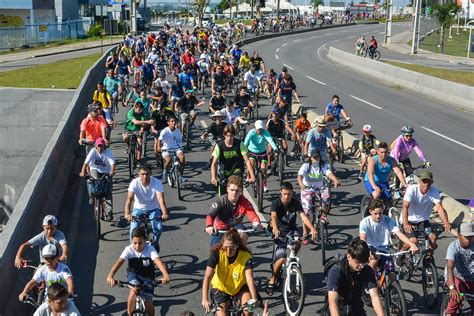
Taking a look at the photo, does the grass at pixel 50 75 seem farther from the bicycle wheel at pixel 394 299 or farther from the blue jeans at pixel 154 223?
the bicycle wheel at pixel 394 299

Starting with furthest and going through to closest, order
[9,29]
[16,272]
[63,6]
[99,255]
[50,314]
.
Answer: [63,6] → [9,29] → [99,255] → [16,272] → [50,314]


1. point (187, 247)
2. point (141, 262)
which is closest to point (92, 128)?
point (187, 247)

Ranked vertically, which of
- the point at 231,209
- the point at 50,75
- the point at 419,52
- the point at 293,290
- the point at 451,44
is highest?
the point at 231,209

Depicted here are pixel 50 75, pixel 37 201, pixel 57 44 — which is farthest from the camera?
pixel 57 44

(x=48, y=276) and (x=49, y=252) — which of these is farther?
(x=48, y=276)

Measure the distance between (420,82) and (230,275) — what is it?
28.4m

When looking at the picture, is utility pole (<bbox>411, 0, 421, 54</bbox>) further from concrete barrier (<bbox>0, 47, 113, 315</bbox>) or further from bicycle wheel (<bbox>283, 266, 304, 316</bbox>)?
bicycle wheel (<bbox>283, 266, 304, 316</bbox>)

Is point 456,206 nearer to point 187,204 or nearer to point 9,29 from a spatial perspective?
point 187,204

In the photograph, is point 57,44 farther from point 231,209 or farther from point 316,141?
point 231,209

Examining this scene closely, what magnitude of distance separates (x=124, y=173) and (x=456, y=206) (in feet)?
27.4

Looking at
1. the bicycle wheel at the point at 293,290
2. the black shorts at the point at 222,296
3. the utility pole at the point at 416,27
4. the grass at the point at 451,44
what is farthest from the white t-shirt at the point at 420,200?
the grass at the point at 451,44

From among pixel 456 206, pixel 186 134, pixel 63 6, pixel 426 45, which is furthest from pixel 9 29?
pixel 456 206

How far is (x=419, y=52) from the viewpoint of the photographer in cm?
5428

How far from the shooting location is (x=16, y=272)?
9.61 meters
